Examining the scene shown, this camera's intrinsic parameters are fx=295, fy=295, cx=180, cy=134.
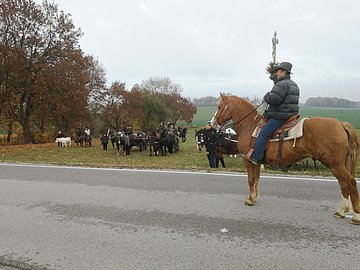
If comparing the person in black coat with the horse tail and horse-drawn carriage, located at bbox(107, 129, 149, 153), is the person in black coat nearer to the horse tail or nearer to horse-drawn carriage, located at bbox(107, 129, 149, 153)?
the horse tail

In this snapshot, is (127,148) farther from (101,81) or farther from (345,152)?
(101,81)

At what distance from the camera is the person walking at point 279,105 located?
511 centimetres

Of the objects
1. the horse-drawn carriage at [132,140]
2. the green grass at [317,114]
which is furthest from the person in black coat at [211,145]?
the green grass at [317,114]

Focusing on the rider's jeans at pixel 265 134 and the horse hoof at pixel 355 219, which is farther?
the rider's jeans at pixel 265 134

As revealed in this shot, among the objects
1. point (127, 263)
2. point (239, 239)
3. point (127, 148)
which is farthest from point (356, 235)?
point (127, 148)

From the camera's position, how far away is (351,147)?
482 cm

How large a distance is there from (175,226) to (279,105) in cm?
273

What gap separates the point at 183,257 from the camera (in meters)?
3.66

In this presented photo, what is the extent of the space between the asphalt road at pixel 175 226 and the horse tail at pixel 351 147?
93cm

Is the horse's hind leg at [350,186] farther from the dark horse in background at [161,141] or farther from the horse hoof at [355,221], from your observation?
the dark horse in background at [161,141]

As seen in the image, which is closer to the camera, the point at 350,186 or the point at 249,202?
the point at 350,186

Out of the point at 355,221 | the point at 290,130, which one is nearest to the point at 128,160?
the point at 290,130

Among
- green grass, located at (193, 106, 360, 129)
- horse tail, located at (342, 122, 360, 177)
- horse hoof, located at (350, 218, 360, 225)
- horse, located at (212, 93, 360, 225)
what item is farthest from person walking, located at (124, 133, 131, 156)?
green grass, located at (193, 106, 360, 129)

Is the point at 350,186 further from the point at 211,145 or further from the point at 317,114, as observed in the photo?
the point at 317,114
